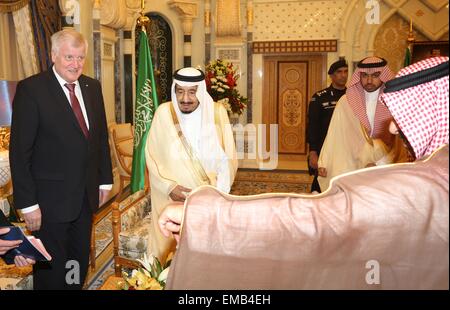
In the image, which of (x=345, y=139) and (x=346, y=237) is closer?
(x=346, y=237)

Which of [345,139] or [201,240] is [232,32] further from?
[201,240]

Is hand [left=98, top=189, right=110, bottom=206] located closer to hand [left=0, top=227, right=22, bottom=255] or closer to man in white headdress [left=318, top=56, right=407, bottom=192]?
hand [left=0, top=227, right=22, bottom=255]

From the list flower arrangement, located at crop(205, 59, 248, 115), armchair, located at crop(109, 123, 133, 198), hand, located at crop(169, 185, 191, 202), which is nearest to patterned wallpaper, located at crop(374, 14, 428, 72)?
flower arrangement, located at crop(205, 59, 248, 115)

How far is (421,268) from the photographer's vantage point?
96 cm

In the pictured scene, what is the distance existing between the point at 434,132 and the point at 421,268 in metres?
0.40

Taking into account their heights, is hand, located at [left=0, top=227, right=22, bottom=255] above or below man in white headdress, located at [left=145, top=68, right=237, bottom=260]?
below

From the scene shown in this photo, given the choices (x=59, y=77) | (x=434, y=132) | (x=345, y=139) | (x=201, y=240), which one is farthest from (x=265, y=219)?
(x=345, y=139)

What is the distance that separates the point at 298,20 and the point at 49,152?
741cm

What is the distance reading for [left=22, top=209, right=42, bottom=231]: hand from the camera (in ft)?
8.26

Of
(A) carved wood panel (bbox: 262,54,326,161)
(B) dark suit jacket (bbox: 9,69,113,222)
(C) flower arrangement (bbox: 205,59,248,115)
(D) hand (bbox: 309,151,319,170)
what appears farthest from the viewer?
(A) carved wood panel (bbox: 262,54,326,161)

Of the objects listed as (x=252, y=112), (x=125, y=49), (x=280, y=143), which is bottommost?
(x=280, y=143)

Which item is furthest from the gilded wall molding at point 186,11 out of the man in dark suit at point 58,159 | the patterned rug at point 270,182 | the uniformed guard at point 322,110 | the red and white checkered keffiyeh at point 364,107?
the man in dark suit at point 58,159

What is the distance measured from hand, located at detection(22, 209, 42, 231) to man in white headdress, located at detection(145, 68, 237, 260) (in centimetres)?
83

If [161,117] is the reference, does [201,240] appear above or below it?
below
